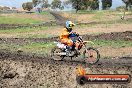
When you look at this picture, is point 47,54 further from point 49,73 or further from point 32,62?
point 49,73

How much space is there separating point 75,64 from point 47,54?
14.3ft

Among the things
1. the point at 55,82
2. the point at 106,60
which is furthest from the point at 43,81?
the point at 106,60

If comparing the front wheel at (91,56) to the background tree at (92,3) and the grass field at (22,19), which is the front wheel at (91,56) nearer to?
the grass field at (22,19)

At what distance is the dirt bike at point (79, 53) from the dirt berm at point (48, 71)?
1.03ft

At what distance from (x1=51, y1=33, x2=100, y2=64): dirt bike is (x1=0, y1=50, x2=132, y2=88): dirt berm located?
31 centimetres

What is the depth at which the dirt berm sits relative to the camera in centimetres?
1590

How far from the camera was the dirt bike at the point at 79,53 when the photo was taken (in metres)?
18.5

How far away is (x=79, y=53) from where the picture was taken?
62.1ft

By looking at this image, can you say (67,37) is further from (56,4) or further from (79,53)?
(56,4)

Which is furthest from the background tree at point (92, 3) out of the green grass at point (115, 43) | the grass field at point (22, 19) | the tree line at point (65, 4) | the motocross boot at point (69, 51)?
the motocross boot at point (69, 51)

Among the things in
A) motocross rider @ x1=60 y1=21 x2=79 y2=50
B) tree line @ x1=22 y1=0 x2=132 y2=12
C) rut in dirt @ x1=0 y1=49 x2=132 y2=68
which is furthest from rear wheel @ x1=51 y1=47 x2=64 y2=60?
tree line @ x1=22 y1=0 x2=132 y2=12

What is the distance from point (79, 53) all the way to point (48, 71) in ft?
7.82

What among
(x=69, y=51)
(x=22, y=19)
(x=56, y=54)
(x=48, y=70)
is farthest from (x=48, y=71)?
(x=22, y=19)

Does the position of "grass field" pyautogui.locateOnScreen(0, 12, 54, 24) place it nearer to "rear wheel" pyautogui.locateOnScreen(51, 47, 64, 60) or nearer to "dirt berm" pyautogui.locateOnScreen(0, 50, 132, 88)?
"rear wheel" pyautogui.locateOnScreen(51, 47, 64, 60)
